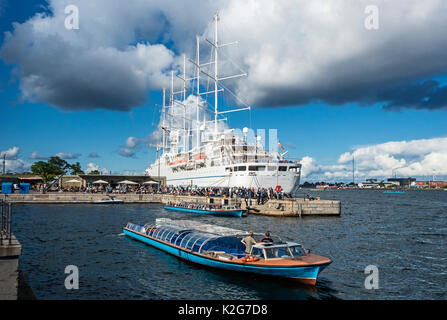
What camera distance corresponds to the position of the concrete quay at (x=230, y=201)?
46.6m

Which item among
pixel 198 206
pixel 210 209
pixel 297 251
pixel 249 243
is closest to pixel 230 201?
pixel 210 209

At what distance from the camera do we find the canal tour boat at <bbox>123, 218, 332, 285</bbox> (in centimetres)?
1602

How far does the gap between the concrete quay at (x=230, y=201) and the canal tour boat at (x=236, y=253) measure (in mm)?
24745

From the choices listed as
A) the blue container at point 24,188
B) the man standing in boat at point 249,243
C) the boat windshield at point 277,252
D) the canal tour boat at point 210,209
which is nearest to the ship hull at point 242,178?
the canal tour boat at point 210,209

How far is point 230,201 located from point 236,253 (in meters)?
34.0

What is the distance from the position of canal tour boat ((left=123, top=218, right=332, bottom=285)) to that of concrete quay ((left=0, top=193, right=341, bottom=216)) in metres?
24.7

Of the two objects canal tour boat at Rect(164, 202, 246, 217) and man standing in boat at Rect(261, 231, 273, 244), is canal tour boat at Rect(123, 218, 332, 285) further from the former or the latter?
canal tour boat at Rect(164, 202, 246, 217)

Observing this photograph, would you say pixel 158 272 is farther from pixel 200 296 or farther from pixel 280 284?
pixel 280 284

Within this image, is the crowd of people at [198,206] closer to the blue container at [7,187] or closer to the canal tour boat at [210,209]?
the canal tour boat at [210,209]

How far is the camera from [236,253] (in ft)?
60.4

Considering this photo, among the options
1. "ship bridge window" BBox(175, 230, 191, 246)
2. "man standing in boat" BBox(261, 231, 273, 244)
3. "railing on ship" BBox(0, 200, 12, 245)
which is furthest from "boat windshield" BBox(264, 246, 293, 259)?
"railing on ship" BBox(0, 200, 12, 245)
